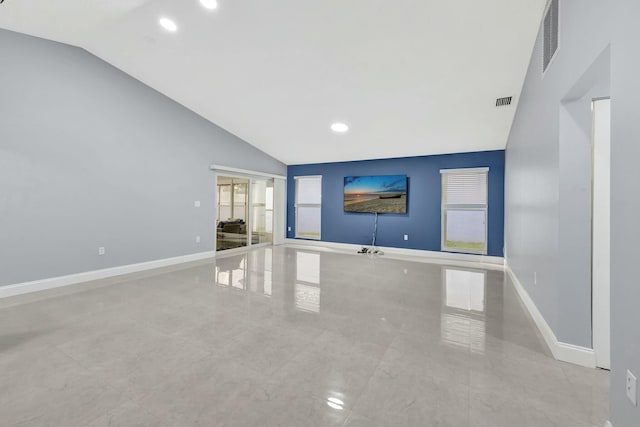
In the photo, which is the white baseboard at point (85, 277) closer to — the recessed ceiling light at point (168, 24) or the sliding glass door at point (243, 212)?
the sliding glass door at point (243, 212)

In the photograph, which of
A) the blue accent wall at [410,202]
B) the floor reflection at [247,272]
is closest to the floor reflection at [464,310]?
the blue accent wall at [410,202]

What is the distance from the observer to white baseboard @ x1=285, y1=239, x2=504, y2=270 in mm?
5871

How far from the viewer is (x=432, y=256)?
656 cm

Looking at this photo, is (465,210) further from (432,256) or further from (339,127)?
(339,127)

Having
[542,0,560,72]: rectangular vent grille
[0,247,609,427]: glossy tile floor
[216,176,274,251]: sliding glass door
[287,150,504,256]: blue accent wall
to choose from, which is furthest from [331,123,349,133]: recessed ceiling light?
[542,0,560,72]: rectangular vent grille

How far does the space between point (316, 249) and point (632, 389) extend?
644cm

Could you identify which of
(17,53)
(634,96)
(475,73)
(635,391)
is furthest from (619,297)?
(17,53)

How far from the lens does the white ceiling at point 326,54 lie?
9.52ft

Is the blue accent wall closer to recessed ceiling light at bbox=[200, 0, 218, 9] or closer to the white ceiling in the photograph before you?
the white ceiling

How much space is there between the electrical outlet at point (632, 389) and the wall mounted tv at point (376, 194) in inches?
229

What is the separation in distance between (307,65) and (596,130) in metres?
3.19

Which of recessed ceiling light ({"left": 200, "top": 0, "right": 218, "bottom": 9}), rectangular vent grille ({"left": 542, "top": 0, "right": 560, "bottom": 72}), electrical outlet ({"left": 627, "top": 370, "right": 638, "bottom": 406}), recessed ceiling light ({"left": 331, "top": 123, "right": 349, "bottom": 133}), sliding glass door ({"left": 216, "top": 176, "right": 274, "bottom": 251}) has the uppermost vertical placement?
recessed ceiling light ({"left": 200, "top": 0, "right": 218, "bottom": 9})

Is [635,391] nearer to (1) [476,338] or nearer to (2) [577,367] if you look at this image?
(2) [577,367]

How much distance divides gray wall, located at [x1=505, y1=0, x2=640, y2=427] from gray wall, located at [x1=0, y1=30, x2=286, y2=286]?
5.75 meters
